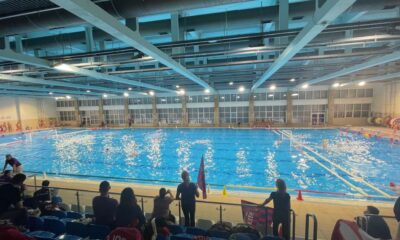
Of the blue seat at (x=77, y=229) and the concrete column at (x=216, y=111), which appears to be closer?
the blue seat at (x=77, y=229)

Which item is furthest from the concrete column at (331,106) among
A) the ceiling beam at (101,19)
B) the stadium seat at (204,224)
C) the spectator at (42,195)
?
the spectator at (42,195)

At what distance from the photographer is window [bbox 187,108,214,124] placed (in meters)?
28.7

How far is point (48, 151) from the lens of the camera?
16.0 m

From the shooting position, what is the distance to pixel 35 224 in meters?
3.41

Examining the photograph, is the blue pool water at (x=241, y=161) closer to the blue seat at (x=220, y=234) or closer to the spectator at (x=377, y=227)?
the spectator at (x=377, y=227)

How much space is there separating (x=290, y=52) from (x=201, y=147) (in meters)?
11.4

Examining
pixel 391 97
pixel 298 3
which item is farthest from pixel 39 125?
pixel 391 97

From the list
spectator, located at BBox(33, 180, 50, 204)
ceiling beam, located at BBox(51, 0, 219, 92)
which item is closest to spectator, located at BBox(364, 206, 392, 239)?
ceiling beam, located at BBox(51, 0, 219, 92)

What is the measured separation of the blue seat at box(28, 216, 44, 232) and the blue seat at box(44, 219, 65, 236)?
77mm

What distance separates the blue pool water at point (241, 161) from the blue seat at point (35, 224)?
18.8ft

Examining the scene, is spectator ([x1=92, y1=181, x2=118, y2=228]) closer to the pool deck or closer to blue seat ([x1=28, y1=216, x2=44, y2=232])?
blue seat ([x1=28, y1=216, x2=44, y2=232])

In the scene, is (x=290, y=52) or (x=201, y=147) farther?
(x=201, y=147)

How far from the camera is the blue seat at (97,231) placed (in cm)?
298

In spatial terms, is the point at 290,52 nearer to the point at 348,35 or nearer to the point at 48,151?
the point at 348,35
